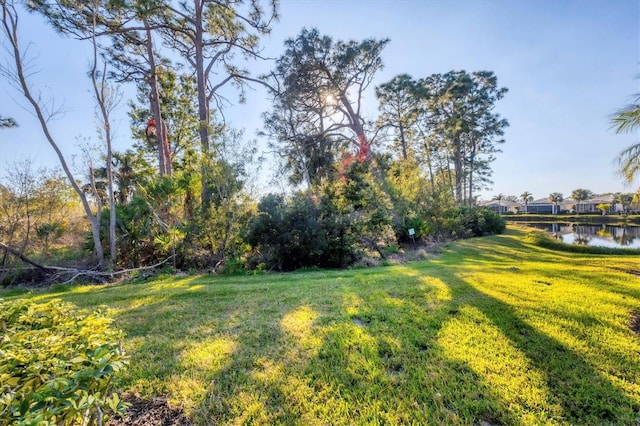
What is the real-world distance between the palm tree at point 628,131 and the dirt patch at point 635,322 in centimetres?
900

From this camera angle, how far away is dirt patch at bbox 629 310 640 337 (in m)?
2.87

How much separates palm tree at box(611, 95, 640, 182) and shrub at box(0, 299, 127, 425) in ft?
44.4

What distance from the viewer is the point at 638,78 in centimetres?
788

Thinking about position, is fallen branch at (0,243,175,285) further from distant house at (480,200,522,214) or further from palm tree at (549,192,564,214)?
palm tree at (549,192,564,214)

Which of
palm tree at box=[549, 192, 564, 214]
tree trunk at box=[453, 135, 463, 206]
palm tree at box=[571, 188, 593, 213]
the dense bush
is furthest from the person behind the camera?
palm tree at box=[549, 192, 564, 214]

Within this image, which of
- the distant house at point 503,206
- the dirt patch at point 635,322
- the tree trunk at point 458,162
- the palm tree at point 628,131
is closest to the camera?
the dirt patch at point 635,322

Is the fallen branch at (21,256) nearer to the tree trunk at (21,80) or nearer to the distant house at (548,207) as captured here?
the tree trunk at (21,80)

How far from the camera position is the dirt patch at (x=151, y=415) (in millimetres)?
1774

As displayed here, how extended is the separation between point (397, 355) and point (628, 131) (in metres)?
12.4

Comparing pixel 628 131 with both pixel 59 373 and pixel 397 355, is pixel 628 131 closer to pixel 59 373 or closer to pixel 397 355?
pixel 397 355

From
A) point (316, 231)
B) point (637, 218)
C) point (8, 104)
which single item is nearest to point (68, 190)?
point (8, 104)

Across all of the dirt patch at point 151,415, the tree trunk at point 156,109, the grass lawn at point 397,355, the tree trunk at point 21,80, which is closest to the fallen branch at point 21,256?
the tree trunk at point 21,80

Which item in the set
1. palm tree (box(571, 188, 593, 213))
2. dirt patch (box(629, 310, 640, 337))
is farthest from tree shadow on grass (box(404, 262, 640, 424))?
palm tree (box(571, 188, 593, 213))

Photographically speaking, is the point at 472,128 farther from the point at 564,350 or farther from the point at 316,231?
the point at 564,350
